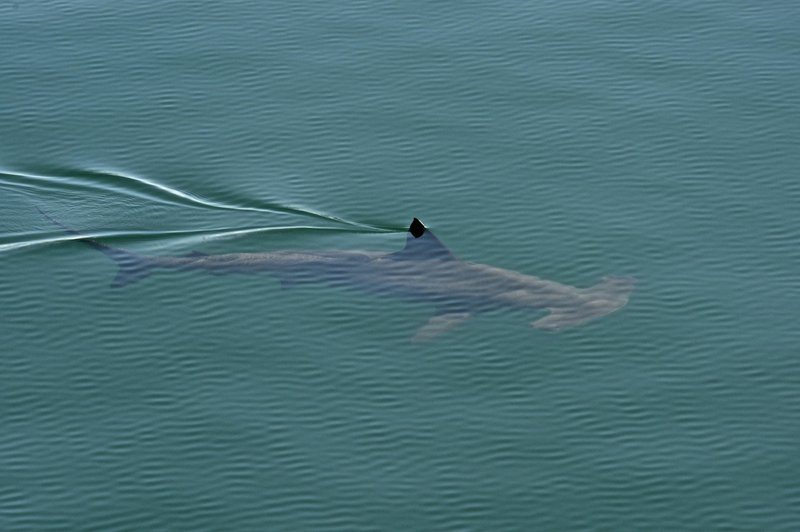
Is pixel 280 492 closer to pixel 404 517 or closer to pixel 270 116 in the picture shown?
pixel 404 517

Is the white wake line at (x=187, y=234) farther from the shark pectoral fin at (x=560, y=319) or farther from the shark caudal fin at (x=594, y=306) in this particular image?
the shark caudal fin at (x=594, y=306)

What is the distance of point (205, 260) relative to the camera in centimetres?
2909

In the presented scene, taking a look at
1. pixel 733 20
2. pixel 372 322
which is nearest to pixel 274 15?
pixel 733 20

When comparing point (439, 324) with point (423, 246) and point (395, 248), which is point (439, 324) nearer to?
point (423, 246)

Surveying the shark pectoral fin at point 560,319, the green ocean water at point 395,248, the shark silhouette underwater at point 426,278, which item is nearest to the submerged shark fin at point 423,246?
Result: the shark silhouette underwater at point 426,278

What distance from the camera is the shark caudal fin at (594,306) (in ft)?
88.5

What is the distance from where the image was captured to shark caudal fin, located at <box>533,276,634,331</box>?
27.0 metres

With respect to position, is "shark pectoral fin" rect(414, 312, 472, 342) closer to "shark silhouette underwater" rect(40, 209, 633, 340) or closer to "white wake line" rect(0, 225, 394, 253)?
"shark silhouette underwater" rect(40, 209, 633, 340)

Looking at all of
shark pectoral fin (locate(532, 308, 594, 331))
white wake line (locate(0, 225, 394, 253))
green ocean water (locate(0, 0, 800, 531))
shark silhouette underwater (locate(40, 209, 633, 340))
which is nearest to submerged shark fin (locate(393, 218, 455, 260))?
shark silhouette underwater (locate(40, 209, 633, 340))

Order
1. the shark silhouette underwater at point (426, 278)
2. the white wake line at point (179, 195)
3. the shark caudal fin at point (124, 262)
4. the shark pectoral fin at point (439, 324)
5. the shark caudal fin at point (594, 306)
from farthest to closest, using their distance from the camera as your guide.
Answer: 1. the white wake line at point (179, 195)
2. the shark caudal fin at point (124, 262)
3. the shark silhouette underwater at point (426, 278)
4. the shark caudal fin at point (594, 306)
5. the shark pectoral fin at point (439, 324)

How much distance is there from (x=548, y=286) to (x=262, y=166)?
7.88 metres

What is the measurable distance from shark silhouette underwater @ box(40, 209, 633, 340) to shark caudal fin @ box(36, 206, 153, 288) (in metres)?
0.02

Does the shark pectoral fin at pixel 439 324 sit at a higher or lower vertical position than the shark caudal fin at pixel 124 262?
lower

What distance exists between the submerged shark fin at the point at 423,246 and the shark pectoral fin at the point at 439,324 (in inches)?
61.4
